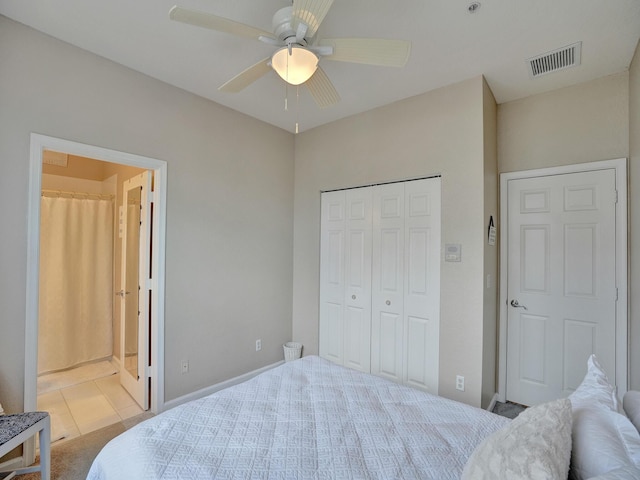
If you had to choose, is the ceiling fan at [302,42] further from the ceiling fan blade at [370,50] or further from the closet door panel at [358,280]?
the closet door panel at [358,280]

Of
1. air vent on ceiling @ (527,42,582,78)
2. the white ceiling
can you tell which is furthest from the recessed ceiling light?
air vent on ceiling @ (527,42,582,78)

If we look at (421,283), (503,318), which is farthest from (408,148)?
(503,318)

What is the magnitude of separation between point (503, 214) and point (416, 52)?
1.66 meters

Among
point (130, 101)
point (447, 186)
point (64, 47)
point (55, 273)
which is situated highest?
point (64, 47)

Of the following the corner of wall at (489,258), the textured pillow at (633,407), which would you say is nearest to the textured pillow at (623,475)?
the textured pillow at (633,407)

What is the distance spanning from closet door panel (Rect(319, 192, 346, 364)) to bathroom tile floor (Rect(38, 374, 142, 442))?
1.90 m

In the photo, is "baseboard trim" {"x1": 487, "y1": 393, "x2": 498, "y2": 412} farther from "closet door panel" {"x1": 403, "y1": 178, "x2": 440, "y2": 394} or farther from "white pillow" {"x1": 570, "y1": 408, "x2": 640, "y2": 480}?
"white pillow" {"x1": 570, "y1": 408, "x2": 640, "y2": 480}

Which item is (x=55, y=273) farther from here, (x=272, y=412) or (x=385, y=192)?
(x=385, y=192)

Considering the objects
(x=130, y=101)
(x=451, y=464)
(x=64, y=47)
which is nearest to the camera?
(x=451, y=464)

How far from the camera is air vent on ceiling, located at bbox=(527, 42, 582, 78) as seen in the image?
2137mm

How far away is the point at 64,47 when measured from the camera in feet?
6.87

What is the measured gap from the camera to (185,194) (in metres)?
2.77

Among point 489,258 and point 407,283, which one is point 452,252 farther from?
point 407,283

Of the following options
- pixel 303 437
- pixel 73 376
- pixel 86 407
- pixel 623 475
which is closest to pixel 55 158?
pixel 73 376
